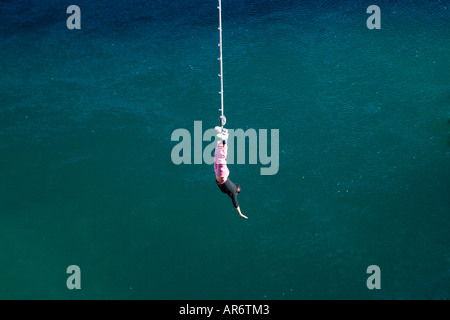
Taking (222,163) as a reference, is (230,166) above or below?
above

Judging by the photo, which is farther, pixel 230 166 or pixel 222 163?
pixel 230 166

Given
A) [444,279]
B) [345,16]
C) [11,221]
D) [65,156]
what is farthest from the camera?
[345,16]

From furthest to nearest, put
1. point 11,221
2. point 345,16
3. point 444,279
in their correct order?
point 345,16 < point 11,221 < point 444,279

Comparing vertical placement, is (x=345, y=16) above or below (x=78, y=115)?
above

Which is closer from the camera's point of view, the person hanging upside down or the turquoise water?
the person hanging upside down

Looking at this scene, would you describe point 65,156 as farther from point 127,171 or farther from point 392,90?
point 392,90

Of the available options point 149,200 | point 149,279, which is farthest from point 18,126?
point 149,279

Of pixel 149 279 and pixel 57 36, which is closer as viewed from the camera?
pixel 149 279

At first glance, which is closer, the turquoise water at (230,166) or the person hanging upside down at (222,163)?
the person hanging upside down at (222,163)
